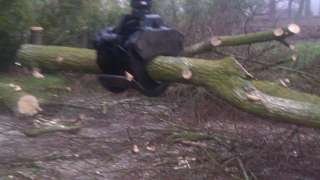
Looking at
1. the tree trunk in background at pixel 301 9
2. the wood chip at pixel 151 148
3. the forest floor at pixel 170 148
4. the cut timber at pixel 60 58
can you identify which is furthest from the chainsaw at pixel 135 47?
the tree trunk in background at pixel 301 9

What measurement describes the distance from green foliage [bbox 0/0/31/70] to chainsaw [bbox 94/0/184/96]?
554cm

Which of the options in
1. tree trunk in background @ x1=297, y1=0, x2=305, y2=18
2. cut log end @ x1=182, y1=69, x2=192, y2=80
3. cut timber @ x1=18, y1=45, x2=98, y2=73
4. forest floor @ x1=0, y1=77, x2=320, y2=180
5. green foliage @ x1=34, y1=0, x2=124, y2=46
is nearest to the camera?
cut log end @ x1=182, y1=69, x2=192, y2=80

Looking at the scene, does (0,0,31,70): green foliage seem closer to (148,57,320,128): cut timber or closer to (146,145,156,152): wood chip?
(146,145,156,152): wood chip

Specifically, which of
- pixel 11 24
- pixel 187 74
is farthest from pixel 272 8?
pixel 187 74

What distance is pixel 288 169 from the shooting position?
5.55 m

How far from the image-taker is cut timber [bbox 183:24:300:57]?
5.27m

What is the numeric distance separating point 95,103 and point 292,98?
431cm

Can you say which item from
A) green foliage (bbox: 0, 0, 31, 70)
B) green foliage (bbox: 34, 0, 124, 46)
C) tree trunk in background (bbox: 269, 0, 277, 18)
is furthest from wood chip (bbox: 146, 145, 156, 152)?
tree trunk in background (bbox: 269, 0, 277, 18)

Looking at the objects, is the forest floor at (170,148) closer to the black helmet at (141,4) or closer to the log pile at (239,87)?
the log pile at (239,87)

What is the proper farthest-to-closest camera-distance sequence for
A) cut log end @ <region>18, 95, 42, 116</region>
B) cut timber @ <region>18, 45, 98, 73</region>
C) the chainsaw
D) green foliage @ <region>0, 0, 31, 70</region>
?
green foliage @ <region>0, 0, 31, 70</region>, cut timber @ <region>18, 45, 98, 73</region>, cut log end @ <region>18, 95, 42, 116</region>, the chainsaw

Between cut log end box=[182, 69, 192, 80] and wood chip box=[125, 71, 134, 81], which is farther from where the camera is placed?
cut log end box=[182, 69, 192, 80]

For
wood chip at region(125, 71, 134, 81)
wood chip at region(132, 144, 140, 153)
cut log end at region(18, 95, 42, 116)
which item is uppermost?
wood chip at region(125, 71, 134, 81)

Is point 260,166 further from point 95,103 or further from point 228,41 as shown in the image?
point 95,103

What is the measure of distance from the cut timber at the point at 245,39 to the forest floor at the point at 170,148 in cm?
47
